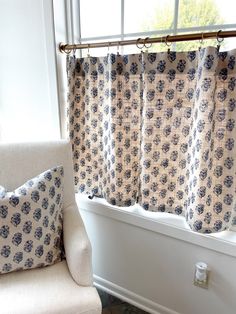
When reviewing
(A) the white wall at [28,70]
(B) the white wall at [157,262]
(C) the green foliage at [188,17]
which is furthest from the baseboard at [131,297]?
(C) the green foliage at [188,17]

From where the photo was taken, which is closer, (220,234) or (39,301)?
(39,301)

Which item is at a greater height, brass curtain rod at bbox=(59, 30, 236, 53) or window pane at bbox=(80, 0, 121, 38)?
window pane at bbox=(80, 0, 121, 38)

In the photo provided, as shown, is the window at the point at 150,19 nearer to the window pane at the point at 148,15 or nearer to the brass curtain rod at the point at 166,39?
the window pane at the point at 148,15

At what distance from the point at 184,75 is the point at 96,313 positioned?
3.40ft

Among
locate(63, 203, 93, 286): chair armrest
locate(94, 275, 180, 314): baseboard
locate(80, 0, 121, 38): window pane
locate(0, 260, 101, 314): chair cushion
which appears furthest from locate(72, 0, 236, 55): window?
locate(94, 275, 180, 314): baseboard

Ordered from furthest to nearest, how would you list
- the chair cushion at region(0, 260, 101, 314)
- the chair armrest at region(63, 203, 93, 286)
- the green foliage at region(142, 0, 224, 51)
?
the green foliage at region(142, 0, 224, 51)
the chair armrest at region(63, 203, 93, 286)
the chair cushion at region(0, 260, 101, 314)

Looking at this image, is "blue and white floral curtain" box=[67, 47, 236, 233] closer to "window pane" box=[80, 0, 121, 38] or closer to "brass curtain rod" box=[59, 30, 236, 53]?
"brass curtain rod" box=[59, 30, 236, 53]

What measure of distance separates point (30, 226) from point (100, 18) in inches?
45.7

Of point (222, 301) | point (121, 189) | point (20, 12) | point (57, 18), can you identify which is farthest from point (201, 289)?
point (20, 12)

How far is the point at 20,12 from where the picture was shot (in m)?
1.48

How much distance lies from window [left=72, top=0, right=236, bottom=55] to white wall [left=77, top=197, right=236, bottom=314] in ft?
2.95

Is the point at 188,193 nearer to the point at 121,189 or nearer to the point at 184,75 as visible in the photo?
the point at 121,189

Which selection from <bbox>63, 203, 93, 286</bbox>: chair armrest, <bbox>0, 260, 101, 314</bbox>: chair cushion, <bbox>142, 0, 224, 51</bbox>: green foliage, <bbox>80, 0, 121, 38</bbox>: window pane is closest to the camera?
<bbox>0, 260, 101, 314</bbox>: chair cushion

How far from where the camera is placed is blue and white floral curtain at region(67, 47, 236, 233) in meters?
1.08
